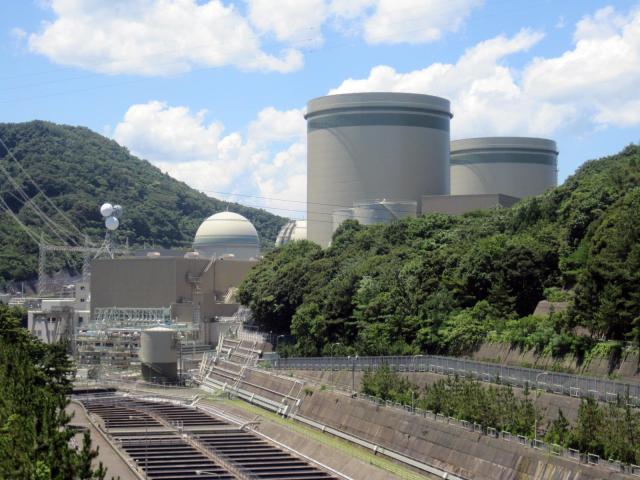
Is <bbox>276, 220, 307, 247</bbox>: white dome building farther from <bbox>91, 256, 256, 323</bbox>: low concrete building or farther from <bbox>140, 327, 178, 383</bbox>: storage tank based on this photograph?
<bbox>140, 327, 178, 383</bbox>: storage tank

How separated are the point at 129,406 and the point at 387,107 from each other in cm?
3769

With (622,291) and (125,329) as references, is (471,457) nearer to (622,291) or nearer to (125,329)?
(622,291)

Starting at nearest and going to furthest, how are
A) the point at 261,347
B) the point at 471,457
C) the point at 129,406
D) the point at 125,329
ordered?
1. the point at 471,457
2. the point at 129,406
3. the point at 261,347
4. the point at 125,329

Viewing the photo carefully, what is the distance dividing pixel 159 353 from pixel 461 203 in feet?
90.6

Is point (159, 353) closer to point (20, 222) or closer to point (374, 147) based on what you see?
point (374, 147)

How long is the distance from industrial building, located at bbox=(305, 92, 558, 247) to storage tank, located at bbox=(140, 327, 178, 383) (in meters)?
20.5

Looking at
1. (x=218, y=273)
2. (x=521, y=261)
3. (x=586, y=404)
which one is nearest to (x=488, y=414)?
(x=586, y=404)

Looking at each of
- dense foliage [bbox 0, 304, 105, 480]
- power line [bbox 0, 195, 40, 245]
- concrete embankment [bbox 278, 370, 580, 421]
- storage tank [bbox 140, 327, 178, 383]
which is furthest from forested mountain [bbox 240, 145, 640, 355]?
power line [bbox 0, 195, 40, 245]

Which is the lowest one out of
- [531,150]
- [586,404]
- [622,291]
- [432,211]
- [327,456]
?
[327,456]

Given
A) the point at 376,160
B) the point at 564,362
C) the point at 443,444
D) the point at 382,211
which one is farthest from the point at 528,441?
the point at 376,160

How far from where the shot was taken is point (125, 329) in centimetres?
8238

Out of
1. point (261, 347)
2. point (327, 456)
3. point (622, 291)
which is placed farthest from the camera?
point (261, 347)

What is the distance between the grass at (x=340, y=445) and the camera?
40.1 m

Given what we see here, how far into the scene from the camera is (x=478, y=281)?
53.7 m
